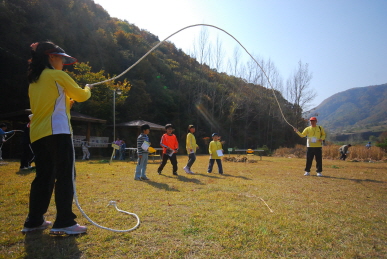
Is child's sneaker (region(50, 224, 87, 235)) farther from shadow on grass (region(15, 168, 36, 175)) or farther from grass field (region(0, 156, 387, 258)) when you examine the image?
shadow on grass (region(15, 168, 36, 175))

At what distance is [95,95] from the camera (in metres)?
20.5

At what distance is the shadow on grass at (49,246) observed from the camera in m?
2.24

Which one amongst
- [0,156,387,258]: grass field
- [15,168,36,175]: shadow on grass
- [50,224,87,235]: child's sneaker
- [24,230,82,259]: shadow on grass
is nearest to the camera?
[24,230,82,259]: shadow on grass

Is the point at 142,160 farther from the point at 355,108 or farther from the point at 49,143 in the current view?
the point at 355,108

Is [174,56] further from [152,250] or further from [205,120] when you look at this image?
[152,250]

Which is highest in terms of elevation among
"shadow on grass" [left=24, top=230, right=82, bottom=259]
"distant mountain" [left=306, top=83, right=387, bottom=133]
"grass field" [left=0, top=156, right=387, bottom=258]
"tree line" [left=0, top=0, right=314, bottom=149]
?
"distant mountain" [left=306, top=83, right=387, bottom=133]

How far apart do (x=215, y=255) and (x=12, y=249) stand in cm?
203

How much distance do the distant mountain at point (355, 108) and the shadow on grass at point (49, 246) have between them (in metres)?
118

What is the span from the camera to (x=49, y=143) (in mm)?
2637

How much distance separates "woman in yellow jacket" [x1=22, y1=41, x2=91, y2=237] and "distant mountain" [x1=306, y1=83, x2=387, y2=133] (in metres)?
118

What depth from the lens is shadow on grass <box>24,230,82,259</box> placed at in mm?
2238

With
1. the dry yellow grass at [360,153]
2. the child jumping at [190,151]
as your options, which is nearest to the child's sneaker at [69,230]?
the child jumping at [190,151]

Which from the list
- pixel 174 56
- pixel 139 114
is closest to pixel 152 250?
pixel 139 114

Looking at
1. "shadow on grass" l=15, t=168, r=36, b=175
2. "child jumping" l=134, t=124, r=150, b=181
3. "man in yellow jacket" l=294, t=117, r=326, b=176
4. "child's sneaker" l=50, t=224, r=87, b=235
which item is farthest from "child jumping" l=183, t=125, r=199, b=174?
"child's sneaker" l=50, t=224, r=87, b=235
